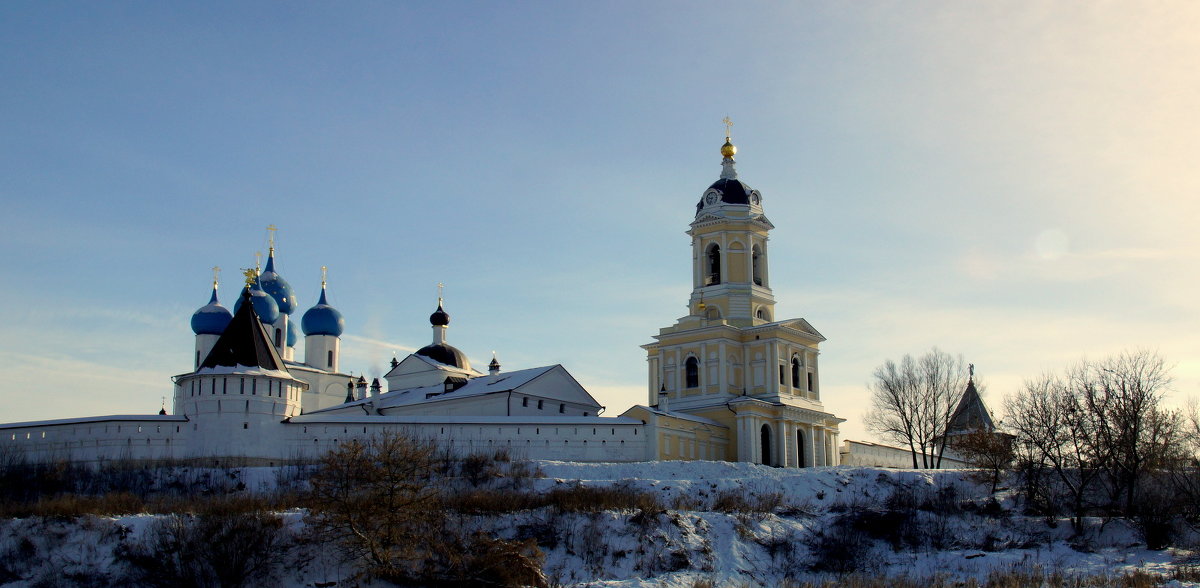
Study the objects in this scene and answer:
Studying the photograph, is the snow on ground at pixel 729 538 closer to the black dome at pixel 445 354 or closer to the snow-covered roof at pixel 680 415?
the snow-covered roof at pixel 680 415

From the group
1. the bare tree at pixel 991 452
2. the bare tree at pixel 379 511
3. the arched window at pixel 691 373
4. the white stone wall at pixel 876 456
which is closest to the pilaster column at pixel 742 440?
the arched window at pixel 691 373

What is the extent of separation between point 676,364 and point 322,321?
1839 centimetres

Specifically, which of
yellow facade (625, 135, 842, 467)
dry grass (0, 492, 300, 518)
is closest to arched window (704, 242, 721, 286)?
yellow facade (625, 135, 842, 467)

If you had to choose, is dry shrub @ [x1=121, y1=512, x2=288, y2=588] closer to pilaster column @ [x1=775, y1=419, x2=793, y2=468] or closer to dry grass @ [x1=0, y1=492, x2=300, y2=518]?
dry grass @ [x1=0, y1=492, x2=300, y2=518]

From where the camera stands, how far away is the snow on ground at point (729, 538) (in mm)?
28484

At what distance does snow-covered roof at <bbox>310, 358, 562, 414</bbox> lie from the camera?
4234 centimetres

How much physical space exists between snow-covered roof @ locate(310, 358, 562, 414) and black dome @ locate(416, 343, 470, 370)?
2462mm

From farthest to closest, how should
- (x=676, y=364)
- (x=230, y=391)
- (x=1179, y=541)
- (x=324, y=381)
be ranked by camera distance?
(x=324, y=381) < (x=676, y=364) < (x=230, y=391) < (x=1179, y=541)

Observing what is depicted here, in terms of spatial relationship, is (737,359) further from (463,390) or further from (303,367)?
(303,367)

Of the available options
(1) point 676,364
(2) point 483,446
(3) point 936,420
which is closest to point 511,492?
(2) point 483,446

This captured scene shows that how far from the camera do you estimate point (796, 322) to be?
44438 millimetres

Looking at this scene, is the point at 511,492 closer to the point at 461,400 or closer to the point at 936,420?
the point at 461,400

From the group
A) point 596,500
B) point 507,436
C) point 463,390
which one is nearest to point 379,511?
point 596,500

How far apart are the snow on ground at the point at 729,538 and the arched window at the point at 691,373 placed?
907 cm
